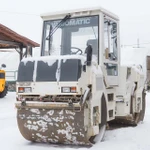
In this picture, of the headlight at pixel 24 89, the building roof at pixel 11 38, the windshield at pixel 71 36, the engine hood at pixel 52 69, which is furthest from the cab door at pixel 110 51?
the building roof at pixel 11 38

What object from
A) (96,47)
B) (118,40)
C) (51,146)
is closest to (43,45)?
(96,47)

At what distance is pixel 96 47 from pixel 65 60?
958mm

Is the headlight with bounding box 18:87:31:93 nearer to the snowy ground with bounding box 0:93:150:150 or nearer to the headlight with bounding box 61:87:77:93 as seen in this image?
the headlight with bounding box 61:87:77:93

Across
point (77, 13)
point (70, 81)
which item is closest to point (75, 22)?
point (77, 13)

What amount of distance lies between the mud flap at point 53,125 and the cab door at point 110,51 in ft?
4.54

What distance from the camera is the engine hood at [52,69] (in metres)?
5.83

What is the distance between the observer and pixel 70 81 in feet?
19.0

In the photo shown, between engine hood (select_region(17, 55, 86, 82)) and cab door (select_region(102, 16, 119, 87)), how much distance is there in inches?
38.0

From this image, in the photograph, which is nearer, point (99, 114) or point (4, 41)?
point (99, 114)

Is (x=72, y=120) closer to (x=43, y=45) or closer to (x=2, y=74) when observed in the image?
(x=43, y=45)

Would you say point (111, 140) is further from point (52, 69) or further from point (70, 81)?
point (52, 69)

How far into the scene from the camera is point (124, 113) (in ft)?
25.1

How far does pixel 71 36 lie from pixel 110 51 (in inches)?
34.7

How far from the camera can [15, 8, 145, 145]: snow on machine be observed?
5844mm
